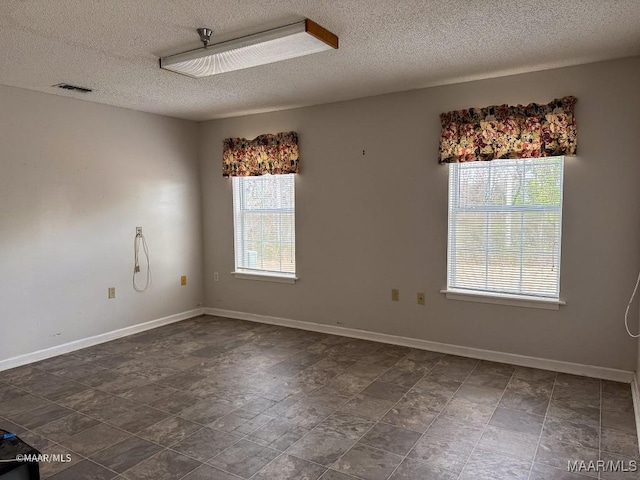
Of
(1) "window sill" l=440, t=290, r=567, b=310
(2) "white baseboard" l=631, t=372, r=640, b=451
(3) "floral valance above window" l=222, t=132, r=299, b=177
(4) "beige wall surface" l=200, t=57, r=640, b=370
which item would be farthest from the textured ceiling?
(2) "white baseboard" l=631, t=372, r=640, b=451

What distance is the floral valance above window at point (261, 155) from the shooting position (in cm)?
488

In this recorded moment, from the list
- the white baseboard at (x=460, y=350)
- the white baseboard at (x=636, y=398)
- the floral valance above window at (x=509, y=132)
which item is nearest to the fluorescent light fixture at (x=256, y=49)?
the floral valance above window at (x=509, y=132)

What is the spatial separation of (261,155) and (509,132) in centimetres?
264

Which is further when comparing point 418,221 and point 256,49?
point 418,221

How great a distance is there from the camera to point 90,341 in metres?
4.48

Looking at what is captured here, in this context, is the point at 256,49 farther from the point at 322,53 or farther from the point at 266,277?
the point at 266,277

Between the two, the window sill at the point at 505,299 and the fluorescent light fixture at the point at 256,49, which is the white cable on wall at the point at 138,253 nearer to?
the fluorescent light fixture at the point at 256,49

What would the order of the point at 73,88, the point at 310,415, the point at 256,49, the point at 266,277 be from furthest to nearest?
the point at 266,277 → the point at 73,88 → the point at 310,415 → the point at 256,49

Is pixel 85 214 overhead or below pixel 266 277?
overhead

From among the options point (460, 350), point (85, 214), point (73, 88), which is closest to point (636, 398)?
point (460, 350)

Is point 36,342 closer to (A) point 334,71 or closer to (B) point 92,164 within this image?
(B) point 92,164

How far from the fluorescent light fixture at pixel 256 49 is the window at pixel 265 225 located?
2037mm

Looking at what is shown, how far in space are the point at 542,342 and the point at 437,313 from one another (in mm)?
894

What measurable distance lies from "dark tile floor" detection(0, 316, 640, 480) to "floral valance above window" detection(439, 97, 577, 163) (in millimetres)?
1774
